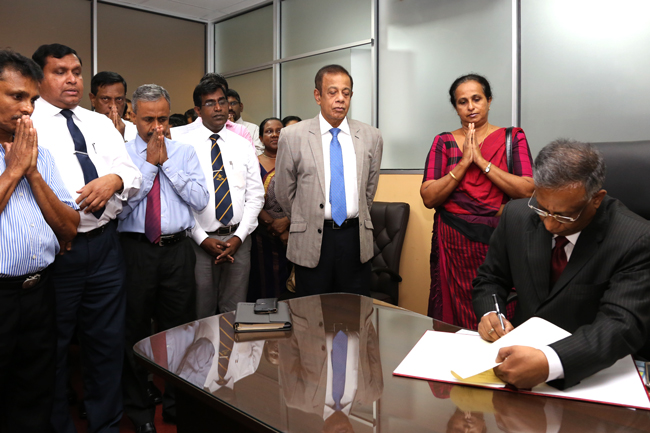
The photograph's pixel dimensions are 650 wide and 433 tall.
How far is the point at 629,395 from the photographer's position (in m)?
1.07

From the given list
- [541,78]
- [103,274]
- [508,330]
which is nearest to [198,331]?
[103,274]

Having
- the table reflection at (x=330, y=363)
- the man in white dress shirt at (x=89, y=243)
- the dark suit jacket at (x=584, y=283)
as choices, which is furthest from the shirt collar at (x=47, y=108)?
the dark suit jacket at (x=584, y=283)

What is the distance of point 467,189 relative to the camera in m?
2.44

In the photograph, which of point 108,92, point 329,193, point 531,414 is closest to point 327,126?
point 329,193

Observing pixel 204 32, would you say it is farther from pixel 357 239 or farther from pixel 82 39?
pixel 357 239

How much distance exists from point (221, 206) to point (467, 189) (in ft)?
4.32

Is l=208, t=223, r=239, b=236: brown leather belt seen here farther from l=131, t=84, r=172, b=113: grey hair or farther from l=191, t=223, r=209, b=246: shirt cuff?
l=131, t=84, r=172, b=113: grey hair

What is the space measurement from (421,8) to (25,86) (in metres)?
2.98

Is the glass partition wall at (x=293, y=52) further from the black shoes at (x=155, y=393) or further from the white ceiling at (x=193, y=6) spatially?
the black shoes at (x=155, y=393)

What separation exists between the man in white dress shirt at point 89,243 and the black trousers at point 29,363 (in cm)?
21

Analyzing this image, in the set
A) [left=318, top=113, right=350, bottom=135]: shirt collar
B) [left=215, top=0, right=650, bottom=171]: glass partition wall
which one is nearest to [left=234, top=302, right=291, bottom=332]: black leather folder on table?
[left=318, top=113, right=350, bottom=135]: shirt collar

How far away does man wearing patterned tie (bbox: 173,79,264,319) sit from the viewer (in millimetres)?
2707

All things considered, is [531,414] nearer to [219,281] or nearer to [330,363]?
[330,363]

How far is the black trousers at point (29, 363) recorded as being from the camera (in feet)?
5.56
